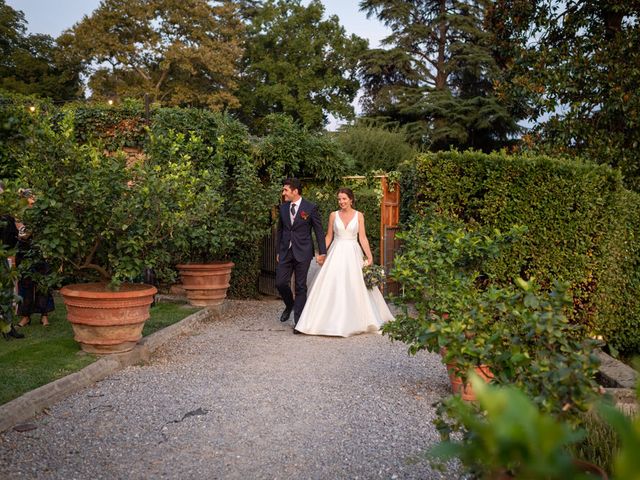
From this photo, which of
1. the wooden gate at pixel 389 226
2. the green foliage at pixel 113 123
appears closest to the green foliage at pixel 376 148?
the wooden gate at pixel 389 226

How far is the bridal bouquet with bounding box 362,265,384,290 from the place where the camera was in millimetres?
Answer: 8289

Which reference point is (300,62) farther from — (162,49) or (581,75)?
(581,75)

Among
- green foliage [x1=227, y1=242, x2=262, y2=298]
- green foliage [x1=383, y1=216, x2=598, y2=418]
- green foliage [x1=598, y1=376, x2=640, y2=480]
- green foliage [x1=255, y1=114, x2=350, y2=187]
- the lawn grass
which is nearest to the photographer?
green foliage [x1=598, y1=376, x2=640, y2=480]

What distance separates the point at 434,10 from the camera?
28422 mm

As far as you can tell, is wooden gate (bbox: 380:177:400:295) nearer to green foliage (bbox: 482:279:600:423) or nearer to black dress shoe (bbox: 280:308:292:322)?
black dress shoe (bbox: 280:308:292:322)

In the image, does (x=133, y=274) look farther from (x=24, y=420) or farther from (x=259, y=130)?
(x=259, y=130)

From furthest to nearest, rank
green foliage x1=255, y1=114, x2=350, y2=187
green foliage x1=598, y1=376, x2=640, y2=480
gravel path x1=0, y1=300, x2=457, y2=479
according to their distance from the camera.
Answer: green foliage x1=255, y1=114, x2=350, y2=187, gravel path x1=0, y1=300, x2=457, y2=479, green foliage x1=598, y1=376, x2=640, y2=480

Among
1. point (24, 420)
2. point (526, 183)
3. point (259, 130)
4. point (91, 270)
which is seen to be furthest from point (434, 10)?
point (24, 420)

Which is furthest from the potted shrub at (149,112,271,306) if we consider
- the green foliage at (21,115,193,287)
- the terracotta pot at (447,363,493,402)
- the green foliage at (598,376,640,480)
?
the green foliage at (598,376,640,480)

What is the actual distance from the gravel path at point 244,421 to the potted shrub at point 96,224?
0.63 meters

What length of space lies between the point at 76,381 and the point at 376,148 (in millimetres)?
20251

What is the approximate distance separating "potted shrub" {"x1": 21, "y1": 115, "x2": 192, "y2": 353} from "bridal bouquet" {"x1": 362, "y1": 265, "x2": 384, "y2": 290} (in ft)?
9.83

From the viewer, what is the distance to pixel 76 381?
16.7 feet

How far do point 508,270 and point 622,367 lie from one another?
1.61 metres
